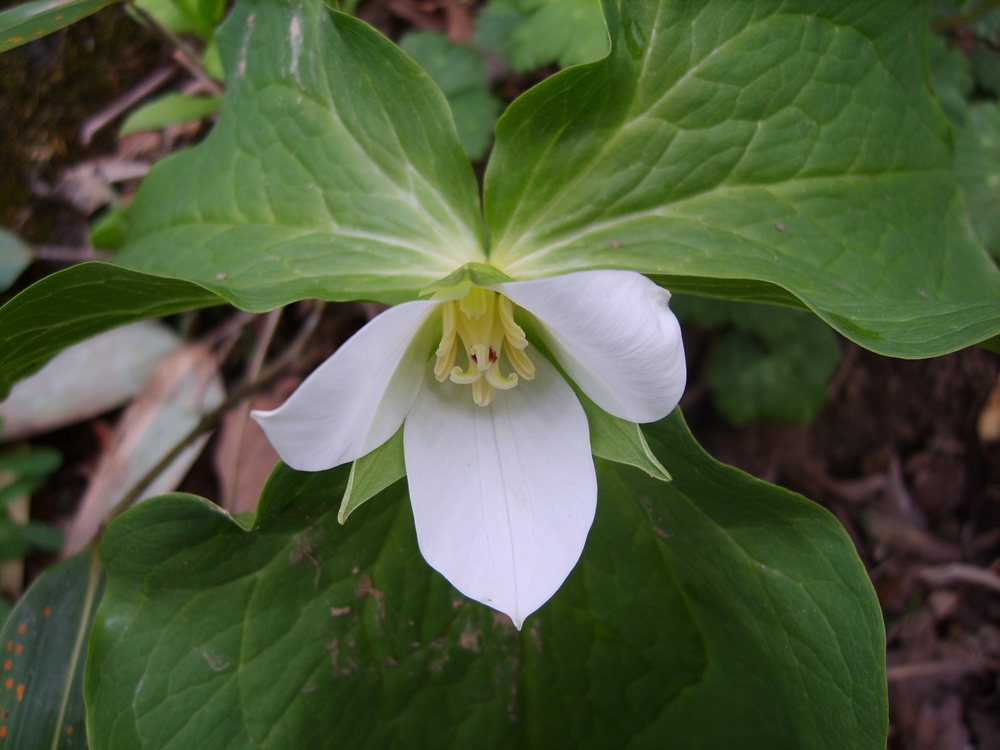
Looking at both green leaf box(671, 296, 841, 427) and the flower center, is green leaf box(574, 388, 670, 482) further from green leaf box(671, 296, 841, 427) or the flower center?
green leaf box(671, 296, 841, 427)

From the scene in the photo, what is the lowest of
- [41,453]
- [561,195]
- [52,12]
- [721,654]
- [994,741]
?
[994,741]

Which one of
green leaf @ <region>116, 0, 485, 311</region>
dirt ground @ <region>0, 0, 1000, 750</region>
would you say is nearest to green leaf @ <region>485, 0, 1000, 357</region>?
green leaf @ <region>116, 0, 485, 311</region>

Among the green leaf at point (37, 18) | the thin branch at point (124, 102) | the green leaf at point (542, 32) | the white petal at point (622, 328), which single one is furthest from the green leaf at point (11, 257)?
the white petal at point (622, 328)

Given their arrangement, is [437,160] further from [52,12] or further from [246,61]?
[52,12]

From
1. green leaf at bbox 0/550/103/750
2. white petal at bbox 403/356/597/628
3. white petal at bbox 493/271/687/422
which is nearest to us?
white petal at bbox 493/271/687/422

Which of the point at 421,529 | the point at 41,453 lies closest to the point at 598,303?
the point at 421,529

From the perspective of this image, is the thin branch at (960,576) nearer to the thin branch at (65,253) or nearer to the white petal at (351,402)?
the white petal at (351,402)
